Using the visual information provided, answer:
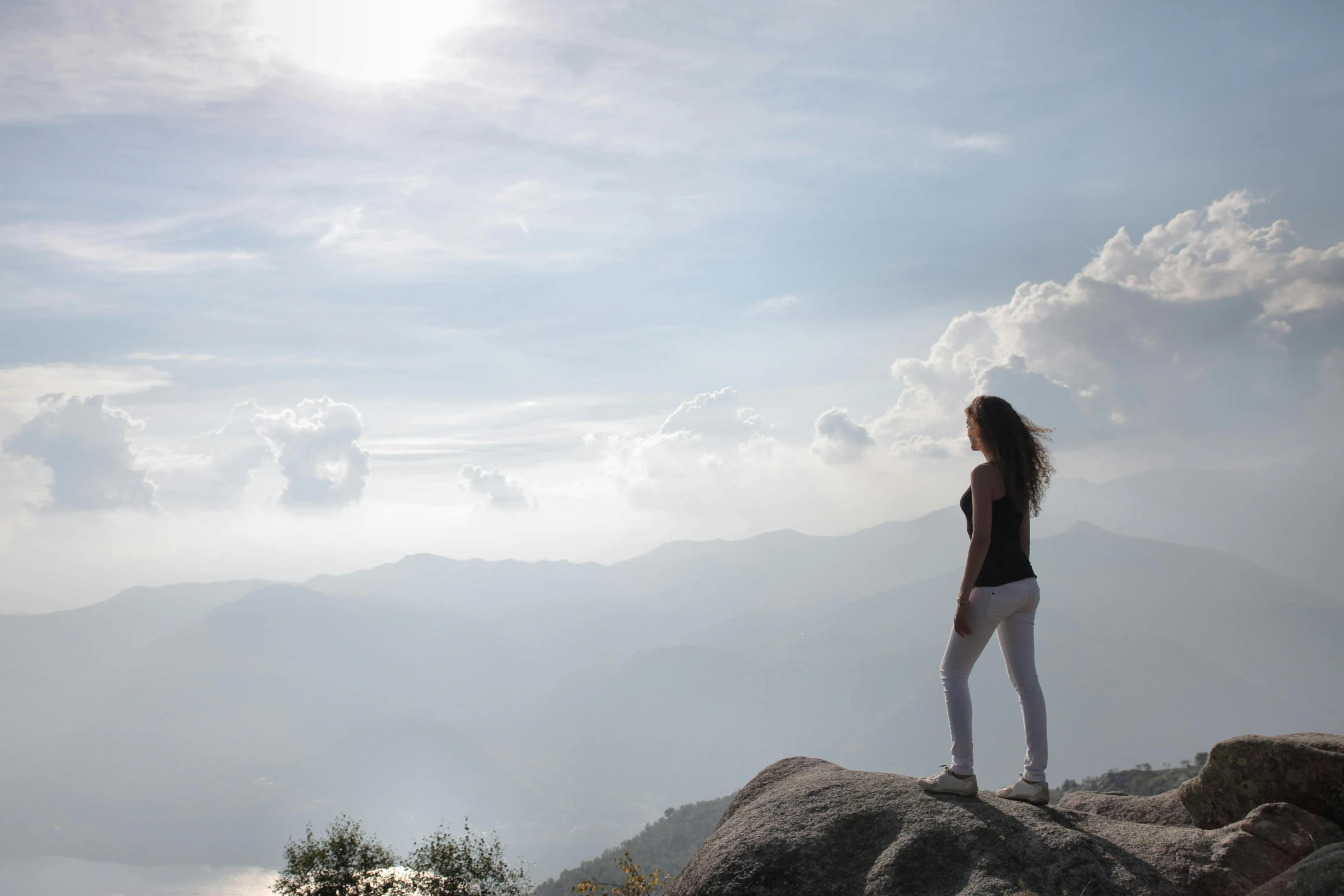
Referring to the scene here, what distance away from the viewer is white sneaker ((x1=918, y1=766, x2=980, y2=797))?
7074 mm

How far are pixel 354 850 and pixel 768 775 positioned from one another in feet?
44.4

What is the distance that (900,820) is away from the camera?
6789 millimetres

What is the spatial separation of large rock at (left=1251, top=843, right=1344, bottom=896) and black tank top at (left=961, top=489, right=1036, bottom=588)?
257cm

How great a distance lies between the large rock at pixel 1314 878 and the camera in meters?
4.95

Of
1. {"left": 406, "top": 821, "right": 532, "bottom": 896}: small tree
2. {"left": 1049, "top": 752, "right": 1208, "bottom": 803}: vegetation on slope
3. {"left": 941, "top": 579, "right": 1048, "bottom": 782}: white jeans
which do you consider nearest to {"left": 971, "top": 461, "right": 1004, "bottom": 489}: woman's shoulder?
{"left": 941, "top": 579, "right": 1048, "bottom": 782}: white jeans

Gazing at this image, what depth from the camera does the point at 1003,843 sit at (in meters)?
6.27

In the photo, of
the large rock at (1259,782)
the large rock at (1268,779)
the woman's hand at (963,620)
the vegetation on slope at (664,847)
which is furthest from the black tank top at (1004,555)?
the vegetation on slope at (664,847)

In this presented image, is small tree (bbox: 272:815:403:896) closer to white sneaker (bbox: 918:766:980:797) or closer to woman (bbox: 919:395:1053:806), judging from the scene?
white sneaker (bbox: 918:766:980:797)

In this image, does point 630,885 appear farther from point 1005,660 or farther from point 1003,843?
point 1005,660

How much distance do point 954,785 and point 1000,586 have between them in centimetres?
201

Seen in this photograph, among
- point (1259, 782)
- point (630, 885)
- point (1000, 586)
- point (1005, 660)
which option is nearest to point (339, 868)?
point (630, 885)

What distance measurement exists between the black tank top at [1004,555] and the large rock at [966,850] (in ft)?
6.87

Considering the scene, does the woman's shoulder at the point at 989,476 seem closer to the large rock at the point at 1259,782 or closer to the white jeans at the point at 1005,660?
the white jeans at the point at 1005,660

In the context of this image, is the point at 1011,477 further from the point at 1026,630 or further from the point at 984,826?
the point at 984,826
